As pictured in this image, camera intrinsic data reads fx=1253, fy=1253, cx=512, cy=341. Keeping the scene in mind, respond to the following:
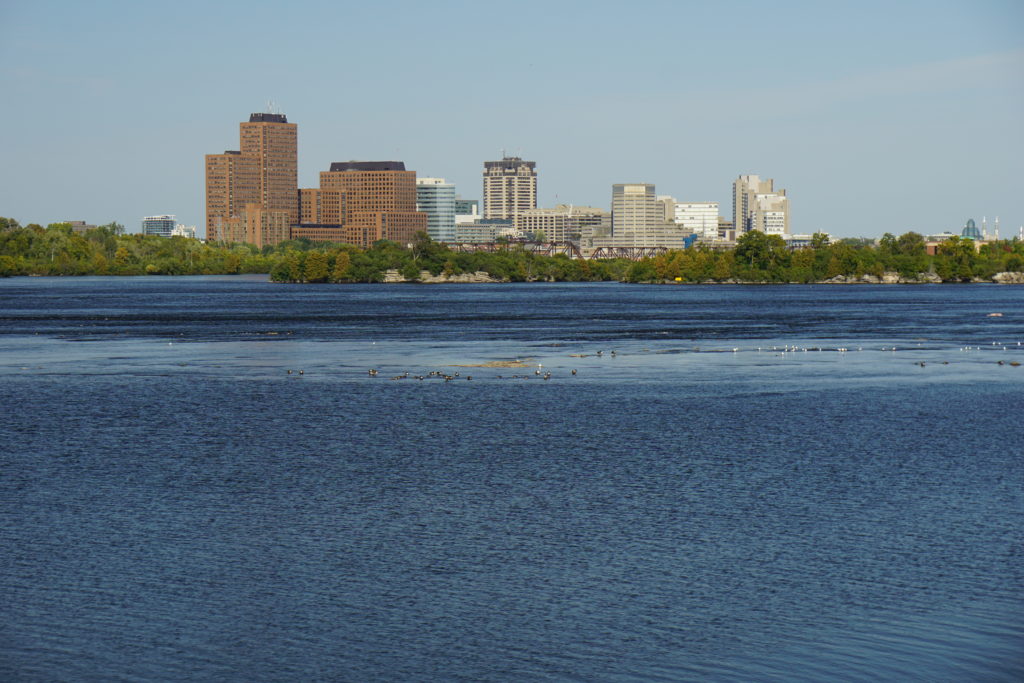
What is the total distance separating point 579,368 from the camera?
9356 centimetres

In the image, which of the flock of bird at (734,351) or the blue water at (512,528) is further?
the flock of bird at (734,351)

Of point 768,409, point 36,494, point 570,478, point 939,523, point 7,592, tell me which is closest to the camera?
point 7,592

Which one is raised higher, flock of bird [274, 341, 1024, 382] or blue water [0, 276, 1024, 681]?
flock of bird [274, 341, 1024, 382]

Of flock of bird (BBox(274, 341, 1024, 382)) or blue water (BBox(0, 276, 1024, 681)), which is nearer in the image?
blue water (BBox(0, 276, 1024, 681))

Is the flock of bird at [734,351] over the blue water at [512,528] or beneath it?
over

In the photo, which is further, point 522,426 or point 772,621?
point 522,426

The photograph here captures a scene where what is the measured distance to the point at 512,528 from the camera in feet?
135

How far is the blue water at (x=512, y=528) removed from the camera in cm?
3006

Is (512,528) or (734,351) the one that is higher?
(734,351)

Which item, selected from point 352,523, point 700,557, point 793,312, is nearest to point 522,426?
point 352,523

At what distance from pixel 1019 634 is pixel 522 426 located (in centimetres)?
3509

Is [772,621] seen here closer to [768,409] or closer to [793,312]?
[768,409]

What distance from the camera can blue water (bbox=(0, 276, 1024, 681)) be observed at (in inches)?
1184

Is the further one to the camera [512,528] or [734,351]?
[734,351]
